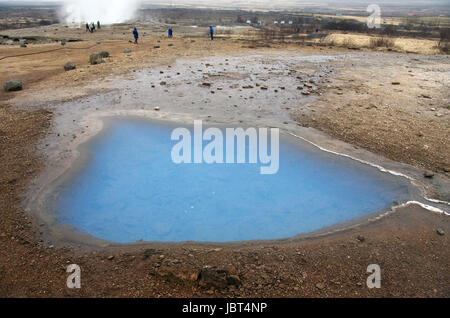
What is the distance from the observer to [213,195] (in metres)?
5.05

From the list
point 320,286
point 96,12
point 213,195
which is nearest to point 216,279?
point 320,286

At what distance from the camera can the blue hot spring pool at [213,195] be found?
4305 millimetres

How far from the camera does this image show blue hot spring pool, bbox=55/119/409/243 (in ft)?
14.1

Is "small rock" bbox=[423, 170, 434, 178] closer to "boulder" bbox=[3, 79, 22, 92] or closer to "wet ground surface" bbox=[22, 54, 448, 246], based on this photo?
"wet ground surface" bbox=[22, 54, 448, 246]

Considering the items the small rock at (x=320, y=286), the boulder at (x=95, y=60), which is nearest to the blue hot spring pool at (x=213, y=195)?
the small rock at (x=320, y=286)

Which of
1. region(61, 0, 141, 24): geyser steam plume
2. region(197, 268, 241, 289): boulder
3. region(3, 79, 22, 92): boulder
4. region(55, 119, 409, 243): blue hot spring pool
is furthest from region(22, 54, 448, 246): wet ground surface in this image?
region(61, 0, 141, 24): geyser steam plume

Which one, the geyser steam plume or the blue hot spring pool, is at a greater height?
the geyser steam plume

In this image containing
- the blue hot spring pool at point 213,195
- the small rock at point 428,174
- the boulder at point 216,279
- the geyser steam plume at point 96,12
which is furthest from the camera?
the geyser steam plume at point 96,12

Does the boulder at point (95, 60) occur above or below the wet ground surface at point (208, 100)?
above

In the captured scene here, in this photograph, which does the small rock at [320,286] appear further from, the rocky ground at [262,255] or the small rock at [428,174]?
the small rock at [428,174]
